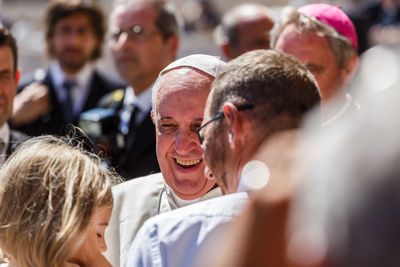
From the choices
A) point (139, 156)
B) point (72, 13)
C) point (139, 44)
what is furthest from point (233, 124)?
point (72, 13)

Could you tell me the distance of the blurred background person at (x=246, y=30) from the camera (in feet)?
16.5

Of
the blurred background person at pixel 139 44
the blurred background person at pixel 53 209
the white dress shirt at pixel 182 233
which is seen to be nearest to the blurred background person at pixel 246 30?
the blurred background person at pixel 139 44

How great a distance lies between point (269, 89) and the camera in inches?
65.5

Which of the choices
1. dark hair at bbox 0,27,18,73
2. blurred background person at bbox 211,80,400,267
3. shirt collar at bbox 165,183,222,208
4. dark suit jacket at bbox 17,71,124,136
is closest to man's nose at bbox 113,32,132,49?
dark suit jacket at bbox 17,71,124,136

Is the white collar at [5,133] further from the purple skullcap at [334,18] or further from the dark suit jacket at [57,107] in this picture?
the purple skullcap at [334,18]

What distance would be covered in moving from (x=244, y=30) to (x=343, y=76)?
1.85 m

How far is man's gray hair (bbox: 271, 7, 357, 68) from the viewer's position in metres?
3.40

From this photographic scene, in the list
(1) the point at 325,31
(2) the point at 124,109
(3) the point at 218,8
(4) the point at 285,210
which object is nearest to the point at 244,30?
(2) the point at 124,109

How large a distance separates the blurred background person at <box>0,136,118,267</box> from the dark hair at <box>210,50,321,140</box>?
57 centimetres

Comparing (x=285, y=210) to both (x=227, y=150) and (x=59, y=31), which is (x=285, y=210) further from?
(x=59, y=31)

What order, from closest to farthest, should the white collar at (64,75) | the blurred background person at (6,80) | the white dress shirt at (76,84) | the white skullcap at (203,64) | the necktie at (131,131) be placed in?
the white skullcap at (203,64), the blurred background person at (6,80), the necktie at (131,131), the white dress shirt at (76,84), the white collar at (64,75)

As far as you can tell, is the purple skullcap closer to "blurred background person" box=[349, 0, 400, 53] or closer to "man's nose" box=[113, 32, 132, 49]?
"man's nose" box=[113, 32, 132, 49]

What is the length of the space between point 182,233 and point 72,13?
410cm

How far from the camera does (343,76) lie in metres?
3.42
